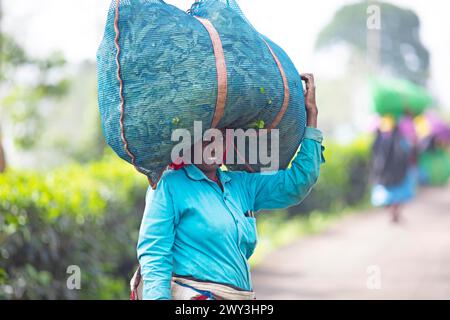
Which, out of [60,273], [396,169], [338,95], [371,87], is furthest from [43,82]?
[338,95]

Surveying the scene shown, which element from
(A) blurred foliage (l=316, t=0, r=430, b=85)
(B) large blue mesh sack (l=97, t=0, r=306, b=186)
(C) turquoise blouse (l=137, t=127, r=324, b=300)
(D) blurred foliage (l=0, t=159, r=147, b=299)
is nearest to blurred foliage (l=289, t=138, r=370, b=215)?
(D) blurred foliage (l=0, t=159, r=147, b=299)

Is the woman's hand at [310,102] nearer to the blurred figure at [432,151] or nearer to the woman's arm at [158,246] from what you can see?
the woman's arm at [158,246]

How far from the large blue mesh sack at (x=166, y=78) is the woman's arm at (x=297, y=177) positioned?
14.3 inches

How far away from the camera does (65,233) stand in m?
Result: 6.47

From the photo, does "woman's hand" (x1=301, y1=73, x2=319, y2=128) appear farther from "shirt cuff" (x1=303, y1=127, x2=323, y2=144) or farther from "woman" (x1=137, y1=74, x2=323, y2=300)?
"woman" (x1=137, y1=74, x2=323, y2=300)

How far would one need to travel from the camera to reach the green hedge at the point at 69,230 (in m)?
5.86

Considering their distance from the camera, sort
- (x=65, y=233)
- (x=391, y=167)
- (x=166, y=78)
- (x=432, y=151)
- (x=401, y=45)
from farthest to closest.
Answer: (x=401, y=45)
(x=432, y=151)
(x=391, y=167)
(x=65, y=233)
(x=166, y=78)

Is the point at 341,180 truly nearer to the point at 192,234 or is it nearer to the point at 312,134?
the point at 312,134

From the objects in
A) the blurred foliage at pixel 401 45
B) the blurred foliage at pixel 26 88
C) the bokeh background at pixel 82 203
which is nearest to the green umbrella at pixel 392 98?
the bokeh background at pixel 82 203

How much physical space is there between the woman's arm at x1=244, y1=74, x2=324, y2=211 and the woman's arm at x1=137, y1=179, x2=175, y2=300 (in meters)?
0.51

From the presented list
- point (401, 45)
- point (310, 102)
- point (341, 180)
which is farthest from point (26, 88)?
point (401, 45)

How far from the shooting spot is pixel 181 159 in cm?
327

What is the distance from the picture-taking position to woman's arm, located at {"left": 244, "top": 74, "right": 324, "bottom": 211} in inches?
139

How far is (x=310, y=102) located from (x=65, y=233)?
3504 millimetres
